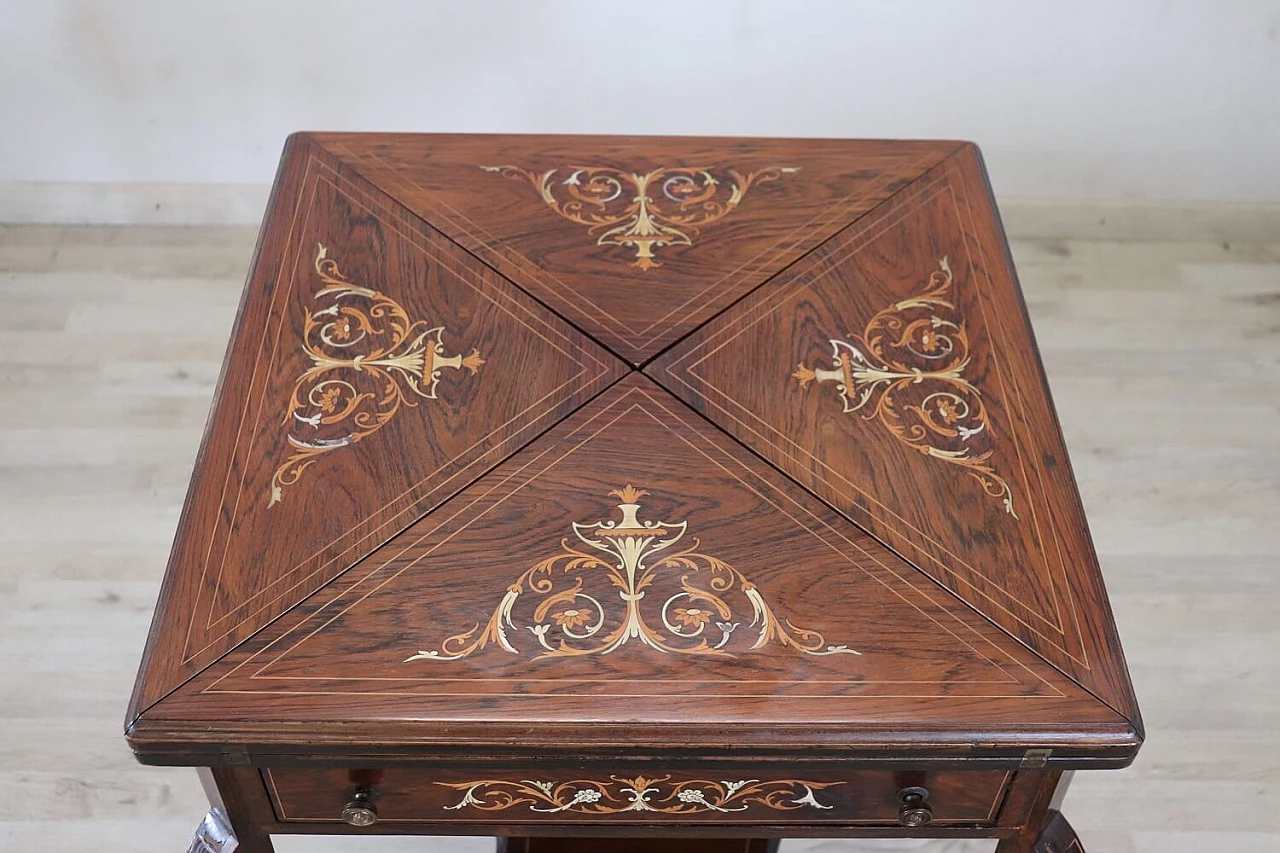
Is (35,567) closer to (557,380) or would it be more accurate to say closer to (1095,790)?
(557,380)

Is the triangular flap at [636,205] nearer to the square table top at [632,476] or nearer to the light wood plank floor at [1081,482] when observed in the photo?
the square table top at [632,476]

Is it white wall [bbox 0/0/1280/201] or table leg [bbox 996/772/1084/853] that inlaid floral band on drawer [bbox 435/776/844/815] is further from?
white wall [bbox 0/0/1280/201]

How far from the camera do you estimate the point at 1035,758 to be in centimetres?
109

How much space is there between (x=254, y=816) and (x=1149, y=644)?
1.32m

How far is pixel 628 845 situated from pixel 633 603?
53 cm

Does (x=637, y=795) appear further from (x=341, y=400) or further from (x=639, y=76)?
(x=639, y=76)

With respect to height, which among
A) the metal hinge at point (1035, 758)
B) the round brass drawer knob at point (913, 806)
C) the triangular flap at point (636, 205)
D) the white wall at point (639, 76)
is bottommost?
the round brass drawer knob at point (913, 806)

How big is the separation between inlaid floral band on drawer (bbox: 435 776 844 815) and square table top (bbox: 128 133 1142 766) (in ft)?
0.32

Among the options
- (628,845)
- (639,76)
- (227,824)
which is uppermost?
(639,76)

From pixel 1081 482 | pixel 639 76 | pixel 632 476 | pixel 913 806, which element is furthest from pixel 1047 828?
pixel 639 76

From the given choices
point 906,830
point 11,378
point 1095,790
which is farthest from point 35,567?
point 1095,790

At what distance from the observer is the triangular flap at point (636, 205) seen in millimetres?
1442

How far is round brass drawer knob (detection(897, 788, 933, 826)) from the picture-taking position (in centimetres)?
115

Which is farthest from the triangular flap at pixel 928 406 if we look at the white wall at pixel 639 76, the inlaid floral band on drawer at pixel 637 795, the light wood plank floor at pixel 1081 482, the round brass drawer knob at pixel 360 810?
the white wall at pixel 639 76
